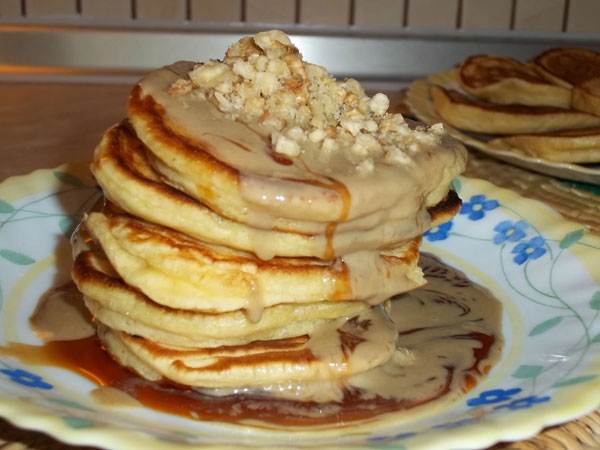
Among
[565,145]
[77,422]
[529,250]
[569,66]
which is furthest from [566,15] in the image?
[77,422]

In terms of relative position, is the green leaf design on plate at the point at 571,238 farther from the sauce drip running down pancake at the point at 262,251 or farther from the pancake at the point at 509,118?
the pancake at the point at 509,118

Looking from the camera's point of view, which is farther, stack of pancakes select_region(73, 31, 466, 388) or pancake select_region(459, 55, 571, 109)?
pancake select_region(459, 55, 571, 109)

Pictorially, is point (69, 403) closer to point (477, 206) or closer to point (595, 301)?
point (595, 301)

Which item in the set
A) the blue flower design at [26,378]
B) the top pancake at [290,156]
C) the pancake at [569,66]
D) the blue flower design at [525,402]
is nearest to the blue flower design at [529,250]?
the top pancake at [290,156]

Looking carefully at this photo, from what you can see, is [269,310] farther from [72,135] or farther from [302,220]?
[72,135]

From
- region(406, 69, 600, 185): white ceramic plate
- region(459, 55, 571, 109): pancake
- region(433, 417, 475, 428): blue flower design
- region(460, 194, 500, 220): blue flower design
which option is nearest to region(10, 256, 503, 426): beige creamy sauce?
region(433, 417, 475, 428): blue flower design

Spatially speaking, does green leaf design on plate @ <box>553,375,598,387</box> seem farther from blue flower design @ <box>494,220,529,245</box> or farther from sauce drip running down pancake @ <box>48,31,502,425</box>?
blue flower design @ <box>494,220,529,245</box>
